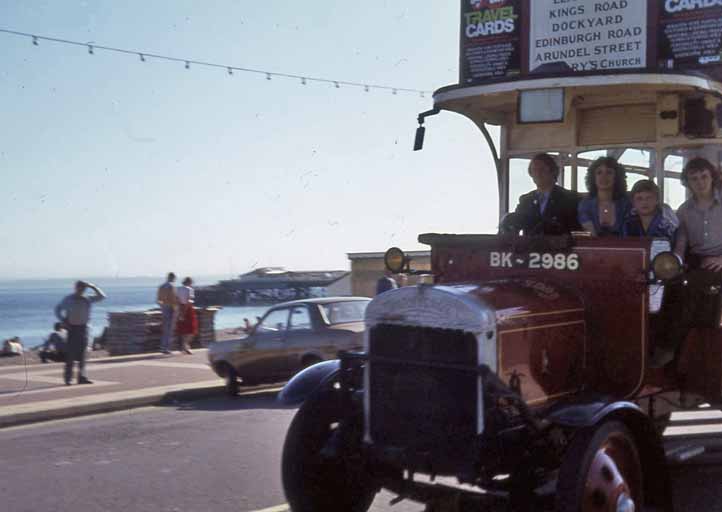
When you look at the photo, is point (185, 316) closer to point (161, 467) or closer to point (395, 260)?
point (161, 467)

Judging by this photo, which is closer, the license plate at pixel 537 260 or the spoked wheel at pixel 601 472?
the spoked wheel at pixel 601 472

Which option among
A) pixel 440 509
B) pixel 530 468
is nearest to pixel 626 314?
pixel 530 468

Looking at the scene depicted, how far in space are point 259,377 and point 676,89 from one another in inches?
330

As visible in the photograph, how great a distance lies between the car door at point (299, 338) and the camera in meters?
13.1

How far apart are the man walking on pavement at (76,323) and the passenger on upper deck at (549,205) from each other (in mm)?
9804

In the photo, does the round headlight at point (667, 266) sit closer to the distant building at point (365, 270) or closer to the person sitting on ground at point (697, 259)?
the person sitting on ground at point (697, 259)

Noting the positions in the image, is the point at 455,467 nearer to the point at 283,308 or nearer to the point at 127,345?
the point at 283,308

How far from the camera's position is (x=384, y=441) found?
5250 millimetres

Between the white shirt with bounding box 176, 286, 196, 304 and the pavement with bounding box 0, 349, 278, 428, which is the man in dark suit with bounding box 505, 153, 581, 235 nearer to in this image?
the pavement with bounding box 0, 349, 278, 428

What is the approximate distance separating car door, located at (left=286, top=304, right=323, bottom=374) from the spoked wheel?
8.18 metres

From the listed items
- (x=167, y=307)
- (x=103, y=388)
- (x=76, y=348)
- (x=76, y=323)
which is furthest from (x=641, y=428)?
(x=167, y=307)

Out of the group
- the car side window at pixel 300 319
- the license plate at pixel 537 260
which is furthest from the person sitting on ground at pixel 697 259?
the car side window at pixel 300 319

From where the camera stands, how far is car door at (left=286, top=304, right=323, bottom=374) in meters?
13.1

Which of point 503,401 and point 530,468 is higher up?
point 503,401
